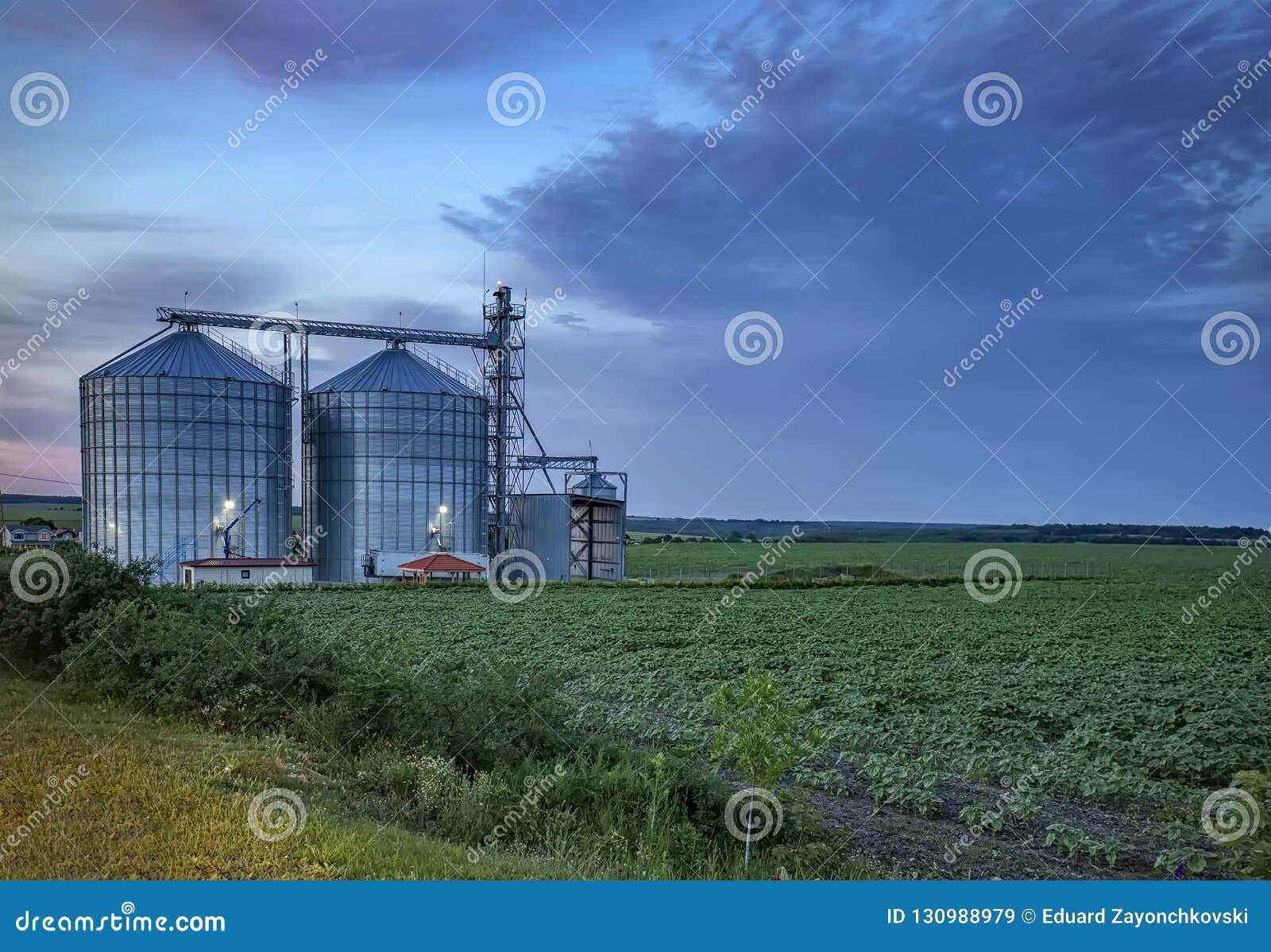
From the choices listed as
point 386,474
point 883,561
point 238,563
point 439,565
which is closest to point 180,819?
point 238,563

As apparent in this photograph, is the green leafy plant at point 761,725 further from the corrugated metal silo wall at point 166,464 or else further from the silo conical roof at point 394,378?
the silo conical roof at point 394,378

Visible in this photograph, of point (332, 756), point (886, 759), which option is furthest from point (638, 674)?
point (332, 756)

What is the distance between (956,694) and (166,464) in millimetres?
39051

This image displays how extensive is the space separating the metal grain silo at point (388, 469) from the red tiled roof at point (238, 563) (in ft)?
13.0

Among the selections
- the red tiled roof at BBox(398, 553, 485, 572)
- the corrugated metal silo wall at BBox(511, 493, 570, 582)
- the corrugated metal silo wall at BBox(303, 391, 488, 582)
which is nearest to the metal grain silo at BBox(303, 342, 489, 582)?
the corrugated metal silo wall at BBox(303, 391, 488, 582)

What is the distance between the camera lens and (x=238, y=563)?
135 feet

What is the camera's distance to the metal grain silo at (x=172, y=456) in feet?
136

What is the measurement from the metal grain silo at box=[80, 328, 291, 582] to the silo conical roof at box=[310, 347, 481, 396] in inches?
213

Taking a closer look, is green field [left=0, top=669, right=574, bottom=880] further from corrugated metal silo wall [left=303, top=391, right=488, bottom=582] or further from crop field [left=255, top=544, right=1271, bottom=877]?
corrugated metal silo wall [left=303, top=391, right=488, bottom=582]

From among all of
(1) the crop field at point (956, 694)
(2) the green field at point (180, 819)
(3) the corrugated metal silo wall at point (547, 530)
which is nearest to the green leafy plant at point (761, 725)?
(2) the green field at point (180, 819)

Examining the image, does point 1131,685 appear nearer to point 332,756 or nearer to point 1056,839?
point 1056,839

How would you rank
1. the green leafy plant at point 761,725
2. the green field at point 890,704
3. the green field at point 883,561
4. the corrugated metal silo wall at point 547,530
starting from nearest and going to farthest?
the green leafy plant at point 761,725
the green field at point 890,704
the corrugated metal silo wall at point 547,530
the green field at point 883,561

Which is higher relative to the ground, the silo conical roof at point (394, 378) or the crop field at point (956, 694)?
the silo conical roof at point (394, 378)

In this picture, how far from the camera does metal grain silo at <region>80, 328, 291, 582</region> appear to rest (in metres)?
41.5
